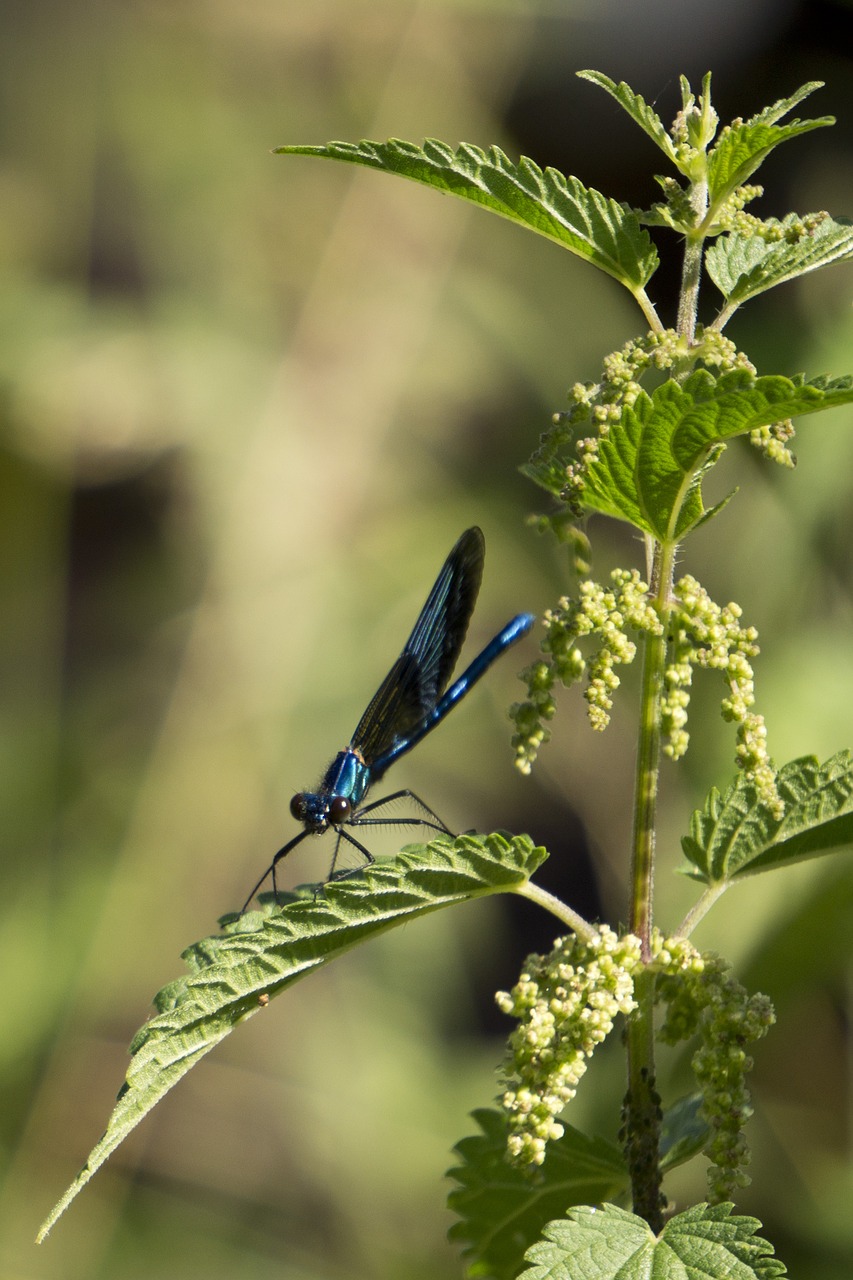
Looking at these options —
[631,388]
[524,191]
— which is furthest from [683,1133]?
[524,191]

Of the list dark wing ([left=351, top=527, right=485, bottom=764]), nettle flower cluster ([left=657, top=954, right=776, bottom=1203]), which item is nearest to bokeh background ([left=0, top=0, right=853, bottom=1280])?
dark wing ([left=351, top=527, right=485, bottom=764])

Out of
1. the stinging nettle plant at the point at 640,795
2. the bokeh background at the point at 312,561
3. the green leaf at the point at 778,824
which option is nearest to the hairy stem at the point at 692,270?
the stinging nettle plant at the point at 640,795

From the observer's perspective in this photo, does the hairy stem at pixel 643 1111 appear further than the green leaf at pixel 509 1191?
No

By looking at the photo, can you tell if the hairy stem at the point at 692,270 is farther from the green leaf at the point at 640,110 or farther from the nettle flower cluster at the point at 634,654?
the nettle flower cluster at the point at 634,654

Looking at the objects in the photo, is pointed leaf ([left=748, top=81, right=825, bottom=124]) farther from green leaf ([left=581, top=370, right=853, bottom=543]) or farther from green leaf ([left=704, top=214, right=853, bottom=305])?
green leaf ([left=581, top=370, right=853, bottom=543])

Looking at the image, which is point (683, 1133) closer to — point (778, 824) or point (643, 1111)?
point (643, 1111)

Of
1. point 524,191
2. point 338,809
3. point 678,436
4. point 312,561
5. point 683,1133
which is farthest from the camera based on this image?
point 312,561
